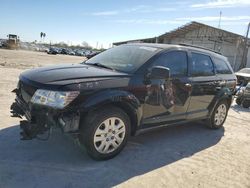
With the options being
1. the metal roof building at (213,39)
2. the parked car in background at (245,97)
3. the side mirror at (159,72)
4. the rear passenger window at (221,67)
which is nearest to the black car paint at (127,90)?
the side mirror at (159,72)

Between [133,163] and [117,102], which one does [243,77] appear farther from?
[117,102]

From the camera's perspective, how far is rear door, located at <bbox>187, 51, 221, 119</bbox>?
5.43 metres

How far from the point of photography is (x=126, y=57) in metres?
4.90

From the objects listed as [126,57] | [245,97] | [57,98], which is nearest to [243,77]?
[245,97]

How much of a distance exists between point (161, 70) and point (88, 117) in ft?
4.47

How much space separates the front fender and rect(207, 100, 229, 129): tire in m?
2.62

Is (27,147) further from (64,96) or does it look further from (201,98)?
(201,98)

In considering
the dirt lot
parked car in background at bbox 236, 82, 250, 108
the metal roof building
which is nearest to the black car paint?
the dirt lot

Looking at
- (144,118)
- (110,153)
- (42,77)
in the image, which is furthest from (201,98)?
(42,77)

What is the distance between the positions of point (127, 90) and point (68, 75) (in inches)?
34.9

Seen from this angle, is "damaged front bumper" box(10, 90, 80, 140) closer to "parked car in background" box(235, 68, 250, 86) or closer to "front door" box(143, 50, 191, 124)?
"front door" box(143, 50, 191, 124)

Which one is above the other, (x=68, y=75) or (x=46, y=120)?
(x=68, y=75)

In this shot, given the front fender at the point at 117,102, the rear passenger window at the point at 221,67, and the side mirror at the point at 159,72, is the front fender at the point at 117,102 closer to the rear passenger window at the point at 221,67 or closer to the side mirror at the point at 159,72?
the side mirror at the point at 159,72

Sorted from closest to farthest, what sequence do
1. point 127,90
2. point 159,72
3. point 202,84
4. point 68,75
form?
point 68,75 < point 127,90 < point 159,72 < point 202,84
